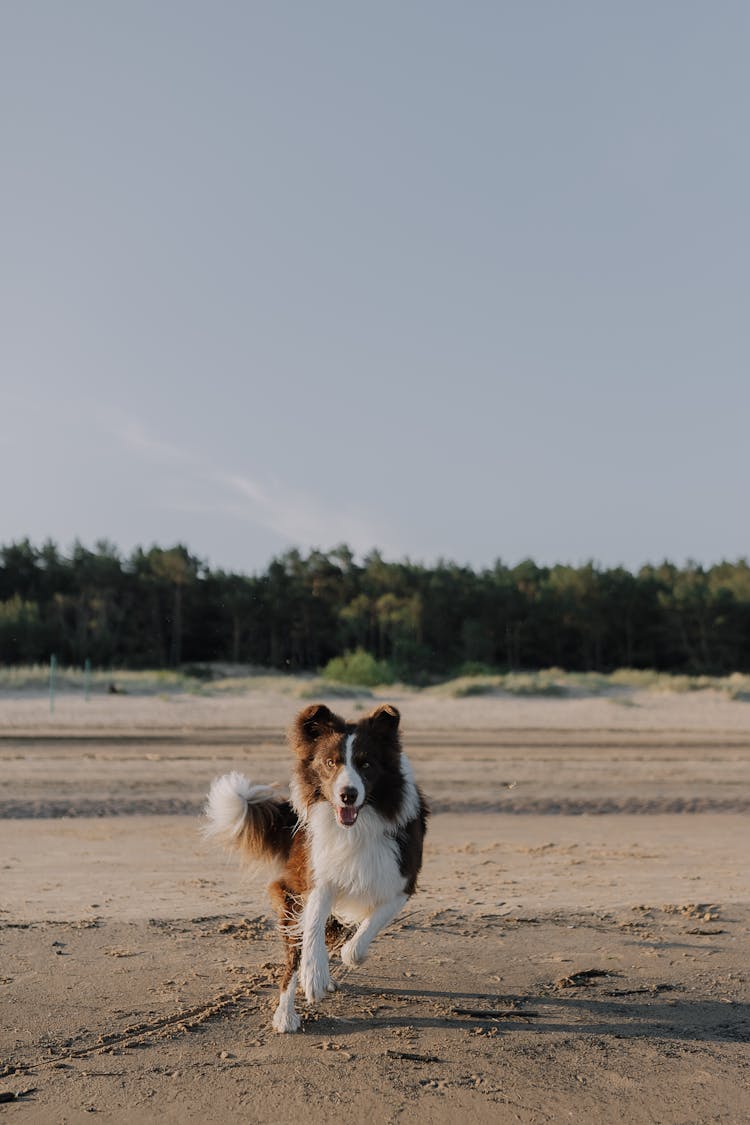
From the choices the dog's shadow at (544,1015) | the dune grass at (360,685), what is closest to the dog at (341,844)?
the dog's shadow at (544,1015)

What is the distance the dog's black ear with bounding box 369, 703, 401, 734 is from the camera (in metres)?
5.50

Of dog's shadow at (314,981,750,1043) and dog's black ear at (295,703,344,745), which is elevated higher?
dog's black ear at (295,703,344,745)

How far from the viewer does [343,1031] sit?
17.1 feet

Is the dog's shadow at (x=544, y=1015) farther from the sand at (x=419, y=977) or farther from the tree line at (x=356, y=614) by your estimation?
the tree line at (x=356, y=614)

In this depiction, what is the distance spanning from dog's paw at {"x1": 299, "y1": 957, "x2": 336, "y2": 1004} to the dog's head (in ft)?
2.29

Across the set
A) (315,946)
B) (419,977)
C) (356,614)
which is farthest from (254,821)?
(356,614)

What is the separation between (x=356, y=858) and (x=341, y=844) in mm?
106

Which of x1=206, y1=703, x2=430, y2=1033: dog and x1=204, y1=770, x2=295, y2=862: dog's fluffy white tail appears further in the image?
x1=204, y1=770, x2=295, y2=862: dog's fluffy white tail

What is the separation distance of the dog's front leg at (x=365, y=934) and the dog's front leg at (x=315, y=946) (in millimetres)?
185

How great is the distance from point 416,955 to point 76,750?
15268 mm

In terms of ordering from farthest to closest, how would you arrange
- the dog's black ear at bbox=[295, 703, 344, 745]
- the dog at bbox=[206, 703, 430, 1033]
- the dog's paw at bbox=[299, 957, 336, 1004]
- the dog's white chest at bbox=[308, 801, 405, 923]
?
the dog's black ear at bbox=[295, 703, 344, 745]
the dog's white chest at bbox=[308, 801, 405, 923]
the dog at bbox=[206, 703, 430, 1033]
the dog's paw at bbox=[299, 957, 336, 1004]

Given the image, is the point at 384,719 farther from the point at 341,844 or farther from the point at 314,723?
the point at 341,844

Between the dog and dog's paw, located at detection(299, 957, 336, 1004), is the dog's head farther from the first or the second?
dog's paw, located at detection(299, 957, 336, 1004)

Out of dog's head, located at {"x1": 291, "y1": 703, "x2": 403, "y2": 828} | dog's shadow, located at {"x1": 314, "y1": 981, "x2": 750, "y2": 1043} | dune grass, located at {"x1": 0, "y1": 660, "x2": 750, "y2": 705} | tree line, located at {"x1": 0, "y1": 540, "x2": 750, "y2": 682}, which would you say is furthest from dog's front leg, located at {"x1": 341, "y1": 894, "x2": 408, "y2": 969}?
tree line, located at {"x1": 0, "y1": 540, "x2": 750, "y2": 682}
